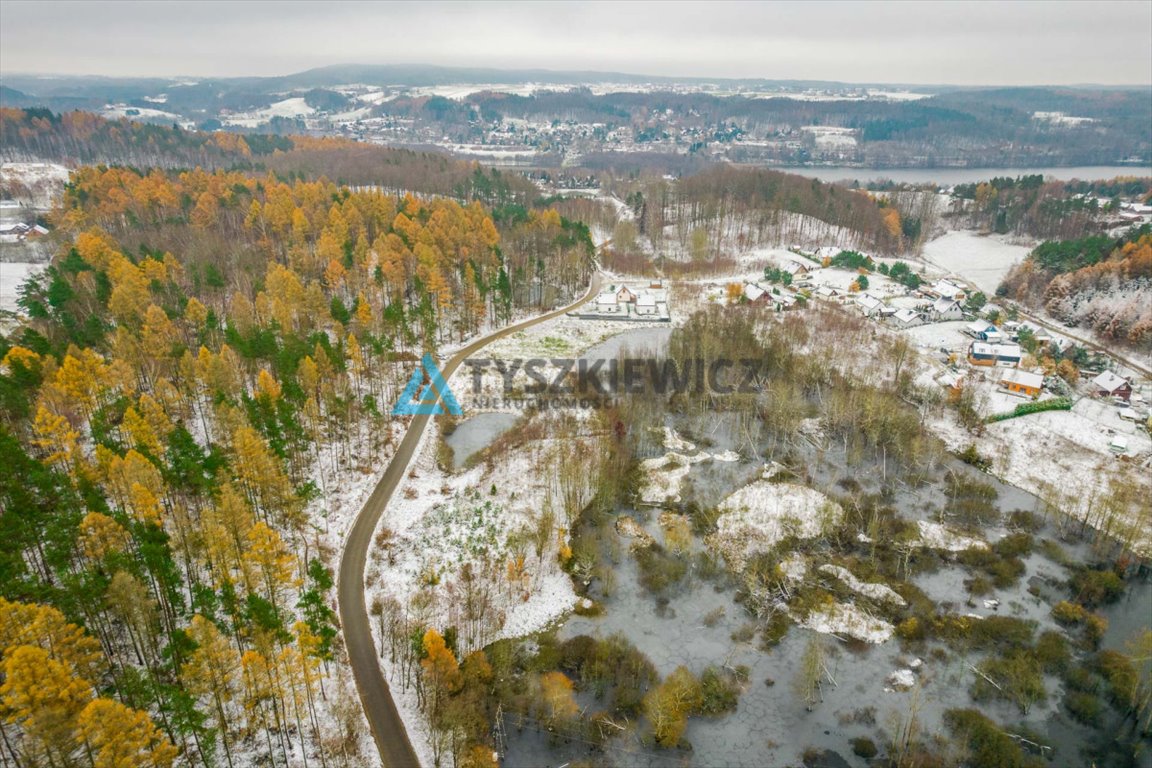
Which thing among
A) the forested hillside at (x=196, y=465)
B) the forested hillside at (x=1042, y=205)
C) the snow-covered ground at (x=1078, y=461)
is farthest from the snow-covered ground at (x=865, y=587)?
the forested hillside at (x=1042, y=205)

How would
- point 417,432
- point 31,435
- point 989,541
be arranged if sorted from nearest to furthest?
point 31,435
point 989,541
point 417,432

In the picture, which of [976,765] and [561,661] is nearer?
[976,765]

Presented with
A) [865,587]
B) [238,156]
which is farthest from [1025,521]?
[238,156]

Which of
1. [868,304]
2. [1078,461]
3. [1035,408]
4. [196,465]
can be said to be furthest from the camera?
[868,304]

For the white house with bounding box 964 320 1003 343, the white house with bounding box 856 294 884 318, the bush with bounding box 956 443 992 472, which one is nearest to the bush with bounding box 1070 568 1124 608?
the bush with bounding box 956 443 992 472

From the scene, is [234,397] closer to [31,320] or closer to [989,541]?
[31,320]

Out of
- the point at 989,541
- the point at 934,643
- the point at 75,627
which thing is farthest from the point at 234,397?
the point at 989,541

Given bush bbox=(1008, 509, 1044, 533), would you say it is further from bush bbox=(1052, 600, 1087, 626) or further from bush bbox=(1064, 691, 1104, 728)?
bush bbox=(1064, 691, 1104, 728)

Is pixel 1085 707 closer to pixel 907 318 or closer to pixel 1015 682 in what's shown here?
pixel 1015 682

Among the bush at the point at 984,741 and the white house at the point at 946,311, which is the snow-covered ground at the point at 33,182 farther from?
the white house at the point at 946,311
